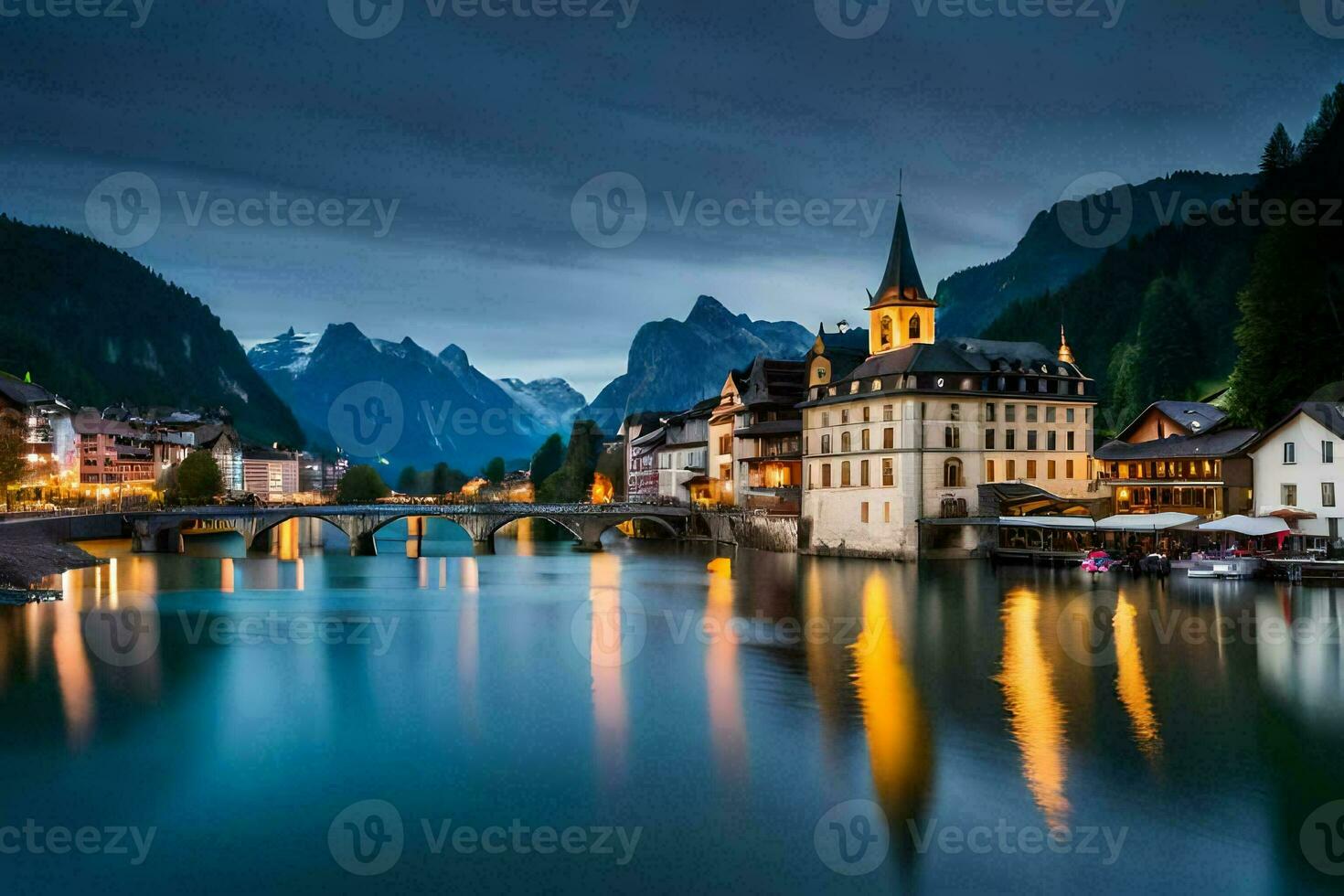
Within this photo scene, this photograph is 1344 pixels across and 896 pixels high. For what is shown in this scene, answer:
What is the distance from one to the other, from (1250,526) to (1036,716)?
42863 mm

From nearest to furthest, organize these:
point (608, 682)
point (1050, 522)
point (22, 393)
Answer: point (608, 682) < point (1050, 522) < point (22, 393)

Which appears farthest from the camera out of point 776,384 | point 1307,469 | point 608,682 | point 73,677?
point 776,384

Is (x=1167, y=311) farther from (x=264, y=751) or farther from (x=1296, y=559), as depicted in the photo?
(x=264, y=751)

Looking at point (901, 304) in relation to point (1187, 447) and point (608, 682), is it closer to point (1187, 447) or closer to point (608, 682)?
point (1187, 447)

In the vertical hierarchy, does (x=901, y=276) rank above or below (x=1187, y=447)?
above

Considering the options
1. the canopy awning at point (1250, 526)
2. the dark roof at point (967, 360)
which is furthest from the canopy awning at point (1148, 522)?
the dark roof at point (967, 360)

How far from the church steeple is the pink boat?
1296 inches

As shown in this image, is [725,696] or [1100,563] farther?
[1100,563]

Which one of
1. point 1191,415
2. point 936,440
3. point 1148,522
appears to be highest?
point 1191,415

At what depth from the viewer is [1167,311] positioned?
116 metres

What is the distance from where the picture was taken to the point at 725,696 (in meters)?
37.3

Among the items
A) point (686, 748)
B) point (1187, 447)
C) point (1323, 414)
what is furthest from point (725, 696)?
point (1187, 447)

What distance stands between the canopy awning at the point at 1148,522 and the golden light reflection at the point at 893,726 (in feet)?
103

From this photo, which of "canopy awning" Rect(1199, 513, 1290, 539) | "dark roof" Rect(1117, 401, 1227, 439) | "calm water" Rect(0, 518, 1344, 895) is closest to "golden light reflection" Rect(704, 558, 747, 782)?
"calm water" Rect(0, 518, 1344, 895)
